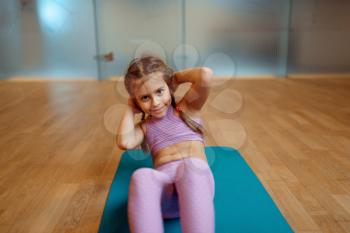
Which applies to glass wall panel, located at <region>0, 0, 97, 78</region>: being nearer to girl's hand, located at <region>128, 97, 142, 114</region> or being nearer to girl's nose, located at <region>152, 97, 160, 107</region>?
girl's hand, located at <region>128, 97, 142, 114</region>

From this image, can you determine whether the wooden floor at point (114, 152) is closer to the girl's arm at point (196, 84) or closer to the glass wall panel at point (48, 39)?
the girl's arm at point (196, 84)

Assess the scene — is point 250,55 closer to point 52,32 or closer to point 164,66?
point 52,32

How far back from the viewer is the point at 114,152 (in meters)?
2.11

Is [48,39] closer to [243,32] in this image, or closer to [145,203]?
[243,32]

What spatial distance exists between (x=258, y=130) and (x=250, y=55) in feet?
9.00

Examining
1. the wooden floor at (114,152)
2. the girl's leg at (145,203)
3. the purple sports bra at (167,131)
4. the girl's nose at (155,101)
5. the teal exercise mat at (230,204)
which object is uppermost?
the girl's nose at (155,101)

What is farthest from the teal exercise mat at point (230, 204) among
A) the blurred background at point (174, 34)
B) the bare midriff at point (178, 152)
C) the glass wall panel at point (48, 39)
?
the glass wall panel at point (48, 39)

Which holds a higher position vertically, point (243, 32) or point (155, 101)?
point (243, 32)

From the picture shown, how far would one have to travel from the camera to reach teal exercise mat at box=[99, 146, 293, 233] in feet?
3.97

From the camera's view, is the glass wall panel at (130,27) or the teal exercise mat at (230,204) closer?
the teal exercise mat at (230,204)

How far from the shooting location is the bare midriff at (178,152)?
1.32m

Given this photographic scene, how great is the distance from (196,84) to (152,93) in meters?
0.18

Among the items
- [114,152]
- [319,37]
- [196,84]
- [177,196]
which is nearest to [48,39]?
[114,152]

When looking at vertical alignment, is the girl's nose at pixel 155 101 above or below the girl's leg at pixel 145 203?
above
